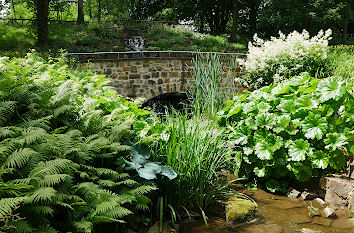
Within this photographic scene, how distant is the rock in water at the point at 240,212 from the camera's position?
2811mm

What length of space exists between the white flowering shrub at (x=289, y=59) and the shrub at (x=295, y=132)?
106 inches

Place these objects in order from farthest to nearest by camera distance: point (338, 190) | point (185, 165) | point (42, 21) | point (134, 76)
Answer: point (42, 21) < point (134, 76) < point (338, 190) < point (185, 165)

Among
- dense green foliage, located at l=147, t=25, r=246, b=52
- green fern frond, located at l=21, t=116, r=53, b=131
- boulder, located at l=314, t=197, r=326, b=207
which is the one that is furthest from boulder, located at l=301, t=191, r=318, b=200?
dense green foliage, located at l=147, t=25, r=246, b=52

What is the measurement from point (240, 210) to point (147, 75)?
23.6 feet

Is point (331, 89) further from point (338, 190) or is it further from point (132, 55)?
point (132, 55)

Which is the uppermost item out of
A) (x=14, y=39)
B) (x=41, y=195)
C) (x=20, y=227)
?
(x=14, y=39)

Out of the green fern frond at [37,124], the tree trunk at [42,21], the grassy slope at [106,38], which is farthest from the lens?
the grassy slope at [106,38]

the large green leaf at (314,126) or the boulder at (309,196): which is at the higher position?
the large green leaf at (314,126)

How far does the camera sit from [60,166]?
1.87 meters

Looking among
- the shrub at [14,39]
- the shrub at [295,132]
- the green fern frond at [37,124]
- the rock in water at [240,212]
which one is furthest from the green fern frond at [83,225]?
the shrub at [14,39]

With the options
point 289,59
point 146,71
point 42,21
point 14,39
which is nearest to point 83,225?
point 289,59

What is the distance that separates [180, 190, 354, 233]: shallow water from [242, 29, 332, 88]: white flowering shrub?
3.61 meters

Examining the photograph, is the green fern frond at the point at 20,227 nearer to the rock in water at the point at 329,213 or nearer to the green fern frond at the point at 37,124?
the green fern frond at the point at 37,124

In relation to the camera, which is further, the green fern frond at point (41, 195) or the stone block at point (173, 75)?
the stone block at point (173, 75)
